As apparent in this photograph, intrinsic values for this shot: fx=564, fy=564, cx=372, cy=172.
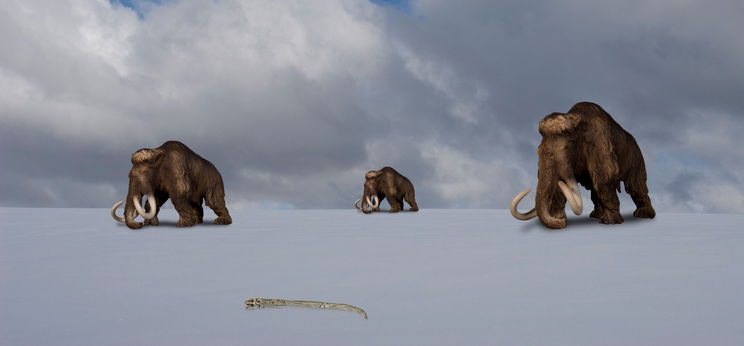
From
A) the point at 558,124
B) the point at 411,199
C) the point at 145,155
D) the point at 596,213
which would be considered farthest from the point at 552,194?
the point at 411,199

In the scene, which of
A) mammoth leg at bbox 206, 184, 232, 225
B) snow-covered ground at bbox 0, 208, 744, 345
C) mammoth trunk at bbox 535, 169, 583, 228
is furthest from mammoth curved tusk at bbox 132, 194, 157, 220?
mammoth trunk at bbox 535, 169, 583, 228

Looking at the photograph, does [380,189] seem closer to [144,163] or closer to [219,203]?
[219,203]

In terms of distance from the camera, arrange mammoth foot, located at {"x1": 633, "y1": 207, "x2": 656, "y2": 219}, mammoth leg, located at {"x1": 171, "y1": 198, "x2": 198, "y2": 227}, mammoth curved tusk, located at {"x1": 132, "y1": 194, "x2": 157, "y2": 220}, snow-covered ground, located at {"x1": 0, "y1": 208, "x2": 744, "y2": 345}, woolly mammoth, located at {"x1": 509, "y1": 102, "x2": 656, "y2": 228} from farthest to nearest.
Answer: mammoth foot, located at {"x1": 633, "y1": 207, "x2": 656, "y2": 219}
mammoth leg, located at {"x1": 171, "y1": 198, "x2": 198, "y2": 227}
mammoth curved tusk, located at {"x1": 132, "y1": 194, "x2": 157, "y2": 220}
woolly mammoth, located at {"x1": 509, "y1": 102, "x2": 656, "y2": 228}
snow-covered ground, located at {"x1": 0, "y1": 208, "x2": 744, "y2": 345}

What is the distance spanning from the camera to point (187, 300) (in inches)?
154

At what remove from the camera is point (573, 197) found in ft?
25.3

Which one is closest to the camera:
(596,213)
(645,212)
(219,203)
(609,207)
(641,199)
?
(609,207)

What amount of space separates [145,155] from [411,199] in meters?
9.91

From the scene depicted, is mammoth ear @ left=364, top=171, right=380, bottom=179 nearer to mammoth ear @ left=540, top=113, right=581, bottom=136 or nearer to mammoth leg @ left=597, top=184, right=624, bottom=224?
mammoth leg @ left=597, top=184, right=624, bottom=224

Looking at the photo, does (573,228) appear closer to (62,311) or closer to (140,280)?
(140,280)

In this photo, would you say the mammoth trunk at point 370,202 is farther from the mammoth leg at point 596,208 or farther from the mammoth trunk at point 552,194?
the mammoth trunk at point 552,194

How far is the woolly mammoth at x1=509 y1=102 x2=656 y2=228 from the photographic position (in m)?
7.80

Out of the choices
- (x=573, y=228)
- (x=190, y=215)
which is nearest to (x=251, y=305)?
(x=573, y=228)

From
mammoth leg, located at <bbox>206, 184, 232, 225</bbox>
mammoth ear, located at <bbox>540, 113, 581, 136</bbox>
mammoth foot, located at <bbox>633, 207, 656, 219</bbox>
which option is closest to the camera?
mammoth ear, located at <bbox>540, 113, 581, 136</bbox>

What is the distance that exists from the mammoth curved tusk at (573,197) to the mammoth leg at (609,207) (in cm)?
98
